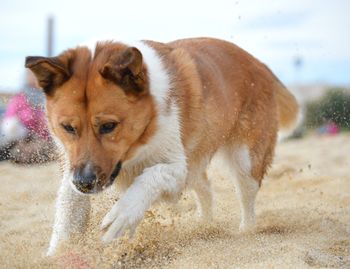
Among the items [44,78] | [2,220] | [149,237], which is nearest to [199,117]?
[149,237]

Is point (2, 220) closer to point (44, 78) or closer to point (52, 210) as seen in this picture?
point (52, 210)

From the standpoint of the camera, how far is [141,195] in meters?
4.33

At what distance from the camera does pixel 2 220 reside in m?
6.56

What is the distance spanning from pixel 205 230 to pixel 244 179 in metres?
0.71

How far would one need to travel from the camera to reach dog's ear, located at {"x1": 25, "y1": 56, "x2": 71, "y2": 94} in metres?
4.26

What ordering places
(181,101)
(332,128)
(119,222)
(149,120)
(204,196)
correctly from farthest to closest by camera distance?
(332,128) → (204,196) → (181,101) → (149,120) → (119,222)

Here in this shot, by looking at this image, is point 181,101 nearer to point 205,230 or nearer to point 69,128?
point 69,128

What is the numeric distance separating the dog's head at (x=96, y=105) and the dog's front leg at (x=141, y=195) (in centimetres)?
18

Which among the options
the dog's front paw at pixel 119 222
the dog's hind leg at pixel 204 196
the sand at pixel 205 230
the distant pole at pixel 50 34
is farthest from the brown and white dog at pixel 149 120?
the distant pole at pixel 50 34

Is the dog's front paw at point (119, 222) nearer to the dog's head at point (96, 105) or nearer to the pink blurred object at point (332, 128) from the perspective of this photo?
the dog's head at point (96, 105)

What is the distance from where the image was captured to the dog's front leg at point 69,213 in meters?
4.91

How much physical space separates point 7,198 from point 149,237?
10.4 feet

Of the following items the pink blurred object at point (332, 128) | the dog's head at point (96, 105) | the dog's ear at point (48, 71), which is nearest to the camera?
the dog's head at point (96, 105)

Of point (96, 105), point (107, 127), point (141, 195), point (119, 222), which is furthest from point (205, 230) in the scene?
point (96, 105)
